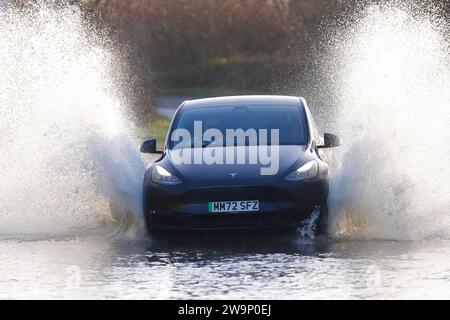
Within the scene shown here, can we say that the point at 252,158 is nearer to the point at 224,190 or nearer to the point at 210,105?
the point at 224,190

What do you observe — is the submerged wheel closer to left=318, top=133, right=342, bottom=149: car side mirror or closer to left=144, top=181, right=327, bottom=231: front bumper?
left=144, top=181, right=327, bottom=231: front bumper

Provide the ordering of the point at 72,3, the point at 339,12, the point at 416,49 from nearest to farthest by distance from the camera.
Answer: the point at 416,49 < the point at 72,3 < the point at 339,12

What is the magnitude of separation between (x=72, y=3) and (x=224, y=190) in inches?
898

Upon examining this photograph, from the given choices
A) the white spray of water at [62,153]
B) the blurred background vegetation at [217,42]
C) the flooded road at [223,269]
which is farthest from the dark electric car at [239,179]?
the blurred background vegetation at [217,42]

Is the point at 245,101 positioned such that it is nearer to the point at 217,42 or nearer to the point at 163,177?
the point at 163,177

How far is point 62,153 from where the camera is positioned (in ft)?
63.5

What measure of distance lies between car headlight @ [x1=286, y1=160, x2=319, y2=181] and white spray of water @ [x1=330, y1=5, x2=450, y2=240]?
2.35ft

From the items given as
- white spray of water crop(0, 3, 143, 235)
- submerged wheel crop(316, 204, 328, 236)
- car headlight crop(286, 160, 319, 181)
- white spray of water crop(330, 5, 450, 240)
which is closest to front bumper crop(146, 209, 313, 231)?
submerged wheel crop(316, 204, 328, 236)

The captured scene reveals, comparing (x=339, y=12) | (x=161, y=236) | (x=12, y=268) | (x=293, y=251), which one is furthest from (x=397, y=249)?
(x=339, y=12)

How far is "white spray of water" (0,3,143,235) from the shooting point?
18297 millimetres

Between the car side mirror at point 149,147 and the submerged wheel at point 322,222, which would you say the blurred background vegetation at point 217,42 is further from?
the submerged wheel at point 322,222

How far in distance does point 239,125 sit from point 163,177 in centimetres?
147

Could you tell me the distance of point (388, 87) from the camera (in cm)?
1975

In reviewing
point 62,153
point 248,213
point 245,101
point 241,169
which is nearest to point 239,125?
point 245,101
